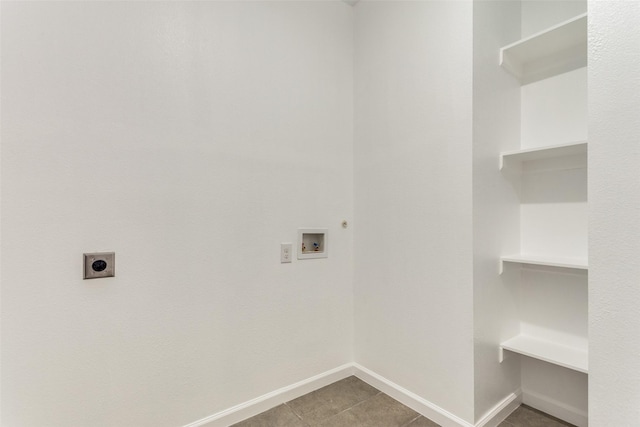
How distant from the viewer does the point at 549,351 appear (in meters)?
1.56

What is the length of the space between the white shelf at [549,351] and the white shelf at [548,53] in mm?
1519

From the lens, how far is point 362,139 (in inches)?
83.7

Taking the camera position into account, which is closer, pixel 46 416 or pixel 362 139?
pixel 46 416

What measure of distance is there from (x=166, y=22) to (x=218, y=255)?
3.94ft

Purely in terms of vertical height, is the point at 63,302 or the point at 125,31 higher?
the point at 125,31

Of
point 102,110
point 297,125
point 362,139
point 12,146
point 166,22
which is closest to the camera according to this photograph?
point 12,146

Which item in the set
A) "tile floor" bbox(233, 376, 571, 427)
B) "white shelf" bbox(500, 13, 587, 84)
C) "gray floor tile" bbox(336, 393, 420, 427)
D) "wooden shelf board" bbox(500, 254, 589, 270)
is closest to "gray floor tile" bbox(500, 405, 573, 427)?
"tile floor" bbox(233, 376, 571, 427)

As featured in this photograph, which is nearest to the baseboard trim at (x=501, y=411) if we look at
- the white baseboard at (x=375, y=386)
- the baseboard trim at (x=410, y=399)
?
the white baseboard at (x=375, y=386)

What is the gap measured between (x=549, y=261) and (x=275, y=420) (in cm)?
169

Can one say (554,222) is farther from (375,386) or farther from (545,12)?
(375,386)

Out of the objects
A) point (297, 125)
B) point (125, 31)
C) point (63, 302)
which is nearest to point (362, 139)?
point (297, 125)

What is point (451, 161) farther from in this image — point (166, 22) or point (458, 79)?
point (166, 22)

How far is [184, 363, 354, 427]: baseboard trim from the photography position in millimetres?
1579

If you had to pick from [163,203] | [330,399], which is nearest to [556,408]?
[330,399]
